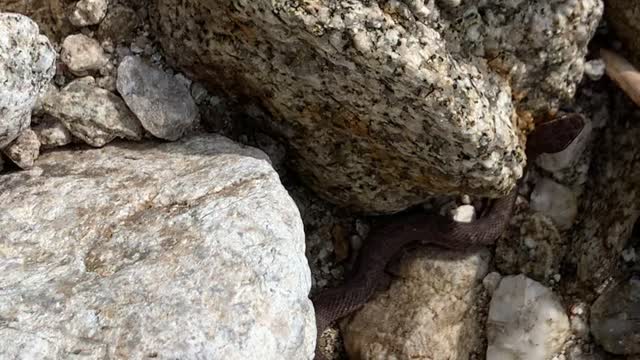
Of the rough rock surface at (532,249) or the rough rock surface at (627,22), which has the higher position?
the rough rock surface at (627,22)

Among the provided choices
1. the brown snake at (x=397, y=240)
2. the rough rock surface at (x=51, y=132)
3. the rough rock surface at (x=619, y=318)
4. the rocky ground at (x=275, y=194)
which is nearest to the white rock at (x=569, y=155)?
the rocky ground at (x=275, y=194)

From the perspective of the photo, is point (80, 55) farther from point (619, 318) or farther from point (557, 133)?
point (619, 318)

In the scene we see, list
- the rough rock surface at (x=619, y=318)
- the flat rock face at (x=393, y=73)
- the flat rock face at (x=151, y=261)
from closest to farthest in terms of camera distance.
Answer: the flat rock face at (x=151, y=261)
the flat rock face at (x=393, y=73)
the rough rock surface at (x=619, y=318)

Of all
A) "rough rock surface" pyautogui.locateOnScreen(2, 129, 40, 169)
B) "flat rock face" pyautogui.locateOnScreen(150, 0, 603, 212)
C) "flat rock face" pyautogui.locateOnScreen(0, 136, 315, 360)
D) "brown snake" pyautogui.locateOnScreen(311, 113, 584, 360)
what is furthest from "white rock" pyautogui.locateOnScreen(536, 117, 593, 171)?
"rough rock surface" pyautogui.locateOnScreen(2, 129, 40, 169)

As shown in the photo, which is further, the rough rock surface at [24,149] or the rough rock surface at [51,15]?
the rough rock surface at [51,15]

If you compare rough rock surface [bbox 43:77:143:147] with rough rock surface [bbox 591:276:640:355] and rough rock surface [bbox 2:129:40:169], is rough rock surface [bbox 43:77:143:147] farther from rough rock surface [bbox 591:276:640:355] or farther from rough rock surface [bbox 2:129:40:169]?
rough rock surface [bbox 591:276:640:355]

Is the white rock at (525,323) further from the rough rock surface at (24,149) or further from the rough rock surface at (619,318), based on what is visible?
the rough rock surface at (24,149)

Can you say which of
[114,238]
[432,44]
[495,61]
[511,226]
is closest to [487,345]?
[511,226]
